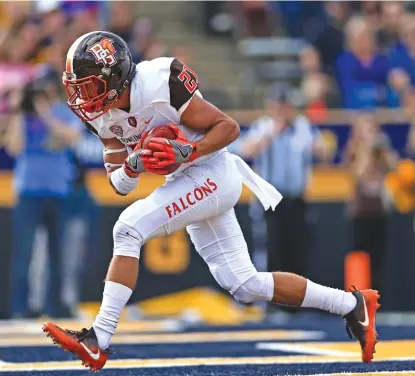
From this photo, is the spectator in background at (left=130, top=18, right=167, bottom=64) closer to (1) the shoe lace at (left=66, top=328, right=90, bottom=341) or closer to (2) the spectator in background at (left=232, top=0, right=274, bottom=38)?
(2) the spectator in background at (left=232, top=0, right=274, bottom=38)

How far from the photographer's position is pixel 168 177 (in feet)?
16.4

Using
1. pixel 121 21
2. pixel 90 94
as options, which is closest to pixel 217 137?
pixel 90 94

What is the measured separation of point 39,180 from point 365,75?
145 inches

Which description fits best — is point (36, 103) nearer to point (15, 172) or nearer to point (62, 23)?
point (15, 172)

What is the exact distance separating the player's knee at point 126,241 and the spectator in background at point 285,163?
14.9ft

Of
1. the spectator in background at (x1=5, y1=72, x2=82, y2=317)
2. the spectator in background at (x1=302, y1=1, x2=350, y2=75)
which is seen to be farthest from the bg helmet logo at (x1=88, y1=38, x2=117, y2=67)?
the spectator in background at (x1=302, y1=1, x2=350, y2=75)

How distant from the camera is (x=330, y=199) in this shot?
1001cm

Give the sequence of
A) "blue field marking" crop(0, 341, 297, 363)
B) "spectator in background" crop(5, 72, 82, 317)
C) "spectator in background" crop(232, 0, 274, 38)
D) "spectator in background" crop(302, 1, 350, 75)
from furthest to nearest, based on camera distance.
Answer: "spectator in background" crop(232, 0, 274, 38) < "spectator in background" crop(302, 1, 350, 75) < "spectator in background" crop(5, 72, 82, 317) < "blue field marking" crop(0, 341, 297, 363)

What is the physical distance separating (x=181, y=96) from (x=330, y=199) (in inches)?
215

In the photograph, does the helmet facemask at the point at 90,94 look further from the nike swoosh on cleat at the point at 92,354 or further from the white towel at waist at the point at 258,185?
the nike swoosh on cleat at the point at 92,354

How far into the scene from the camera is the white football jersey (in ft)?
15.5

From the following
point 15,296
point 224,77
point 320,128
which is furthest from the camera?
point 224,77

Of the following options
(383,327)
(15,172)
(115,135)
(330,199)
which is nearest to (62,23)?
(15,172)

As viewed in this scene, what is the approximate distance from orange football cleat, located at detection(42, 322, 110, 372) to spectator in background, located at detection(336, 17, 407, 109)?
638 cm
